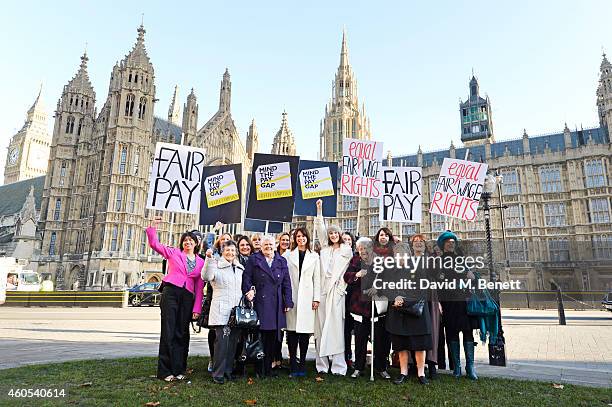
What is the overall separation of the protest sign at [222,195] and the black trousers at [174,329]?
3614 millimetres

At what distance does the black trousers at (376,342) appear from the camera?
6004 millimetres

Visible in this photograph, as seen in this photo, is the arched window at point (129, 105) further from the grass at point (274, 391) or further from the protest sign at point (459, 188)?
the grass at point (274, 391)

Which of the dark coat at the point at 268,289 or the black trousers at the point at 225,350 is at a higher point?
the dark coat at the point at 268,289

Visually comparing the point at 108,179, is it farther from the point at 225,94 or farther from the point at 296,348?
the point at 296,348

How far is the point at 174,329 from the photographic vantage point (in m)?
5.55

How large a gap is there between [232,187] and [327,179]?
2700 millimetres

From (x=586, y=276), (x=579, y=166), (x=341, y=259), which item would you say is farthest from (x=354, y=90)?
(x=341, y=259)

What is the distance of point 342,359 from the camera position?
19.6ft

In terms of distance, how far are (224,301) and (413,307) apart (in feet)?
9.00

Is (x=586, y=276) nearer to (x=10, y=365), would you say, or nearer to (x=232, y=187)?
(x=232, y=187)

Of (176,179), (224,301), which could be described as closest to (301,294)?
(224,301)

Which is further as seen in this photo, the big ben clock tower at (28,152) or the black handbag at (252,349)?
the big ben clock tower at (28,152)

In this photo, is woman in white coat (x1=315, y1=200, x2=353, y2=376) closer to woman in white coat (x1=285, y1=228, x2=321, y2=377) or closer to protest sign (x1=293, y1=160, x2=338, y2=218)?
woman in white coat (x1=285, y1=228, x2=321, y2=377)

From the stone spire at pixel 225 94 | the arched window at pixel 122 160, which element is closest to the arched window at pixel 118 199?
the arched window at pixel 122 160
